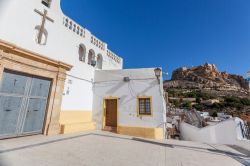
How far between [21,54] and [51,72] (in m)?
1.58

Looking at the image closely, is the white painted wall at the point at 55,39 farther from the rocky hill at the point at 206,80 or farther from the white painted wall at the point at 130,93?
the rocky hill at the point at 206,80

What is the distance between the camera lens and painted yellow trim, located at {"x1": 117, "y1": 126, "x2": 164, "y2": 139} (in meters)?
7.97

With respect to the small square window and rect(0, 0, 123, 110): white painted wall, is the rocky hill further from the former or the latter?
rect(0, 0, 123, 110): white painted wall

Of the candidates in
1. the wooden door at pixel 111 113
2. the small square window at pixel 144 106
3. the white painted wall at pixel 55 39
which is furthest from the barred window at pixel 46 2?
the small square window at pixel 144 106

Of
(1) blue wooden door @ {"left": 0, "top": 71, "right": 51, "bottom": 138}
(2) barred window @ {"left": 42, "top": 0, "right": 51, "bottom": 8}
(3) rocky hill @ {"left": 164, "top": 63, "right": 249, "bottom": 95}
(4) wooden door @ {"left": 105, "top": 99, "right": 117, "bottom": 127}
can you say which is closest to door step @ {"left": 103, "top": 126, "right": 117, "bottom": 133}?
(4) wooden door @ {"left": 105, "top": 99, "right": 117, "bottom": 127}

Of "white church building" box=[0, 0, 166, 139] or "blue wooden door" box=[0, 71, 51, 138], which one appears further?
"white church building" box=[0, 0, 166, 139]

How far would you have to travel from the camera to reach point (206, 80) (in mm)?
76188

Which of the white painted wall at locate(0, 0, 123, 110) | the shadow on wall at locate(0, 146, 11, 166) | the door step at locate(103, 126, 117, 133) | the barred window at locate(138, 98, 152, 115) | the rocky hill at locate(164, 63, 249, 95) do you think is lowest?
the door step at locate(103, 126, 117, 133)

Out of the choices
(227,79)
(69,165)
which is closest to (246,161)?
(69,165)

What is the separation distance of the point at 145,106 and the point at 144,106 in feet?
0.22

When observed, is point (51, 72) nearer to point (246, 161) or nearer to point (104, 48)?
point (104, 48)

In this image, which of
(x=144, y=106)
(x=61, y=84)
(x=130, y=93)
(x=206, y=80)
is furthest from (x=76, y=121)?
(x=206, y=80)

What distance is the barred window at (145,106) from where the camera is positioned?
8.63m

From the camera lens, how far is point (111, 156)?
4.19m
